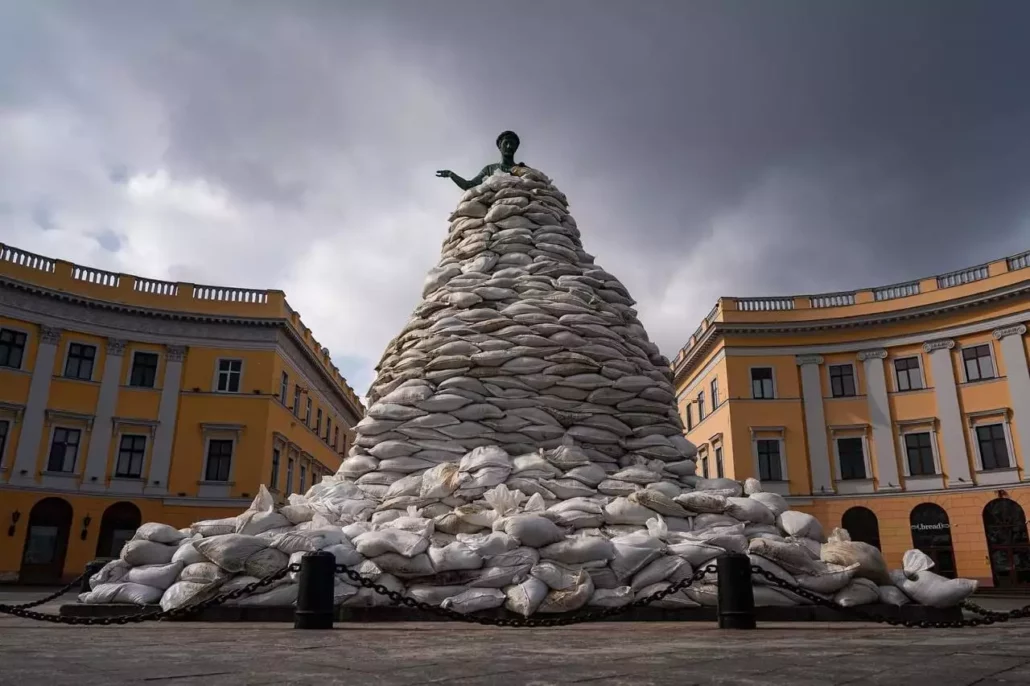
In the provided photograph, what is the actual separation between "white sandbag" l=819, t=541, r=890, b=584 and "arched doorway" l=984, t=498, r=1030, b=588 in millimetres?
17912

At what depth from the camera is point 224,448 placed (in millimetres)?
23406

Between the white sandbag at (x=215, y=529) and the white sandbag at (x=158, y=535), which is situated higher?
the white sandbag at (x=215, y=529)

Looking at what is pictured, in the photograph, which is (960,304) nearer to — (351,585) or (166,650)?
(351,585)

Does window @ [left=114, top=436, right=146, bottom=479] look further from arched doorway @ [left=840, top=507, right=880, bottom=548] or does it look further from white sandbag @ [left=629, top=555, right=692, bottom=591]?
white sandbag @ [left=629, top=555, right=692, bottom=591]

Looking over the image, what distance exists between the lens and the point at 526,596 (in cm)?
544

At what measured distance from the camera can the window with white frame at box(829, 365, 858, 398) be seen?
81.0 feet

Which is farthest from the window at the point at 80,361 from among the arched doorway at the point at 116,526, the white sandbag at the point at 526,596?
the white sandbag at the point at 526,596

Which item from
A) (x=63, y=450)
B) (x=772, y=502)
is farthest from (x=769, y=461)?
(x=63, y=450)

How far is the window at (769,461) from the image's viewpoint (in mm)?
24297

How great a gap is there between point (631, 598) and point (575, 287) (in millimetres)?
3832

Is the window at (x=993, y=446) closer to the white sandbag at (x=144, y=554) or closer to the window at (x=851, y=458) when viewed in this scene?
the window at (x=851, y=458)

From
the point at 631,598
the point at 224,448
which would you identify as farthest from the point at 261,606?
the point at 224,448

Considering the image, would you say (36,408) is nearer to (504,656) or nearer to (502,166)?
(502,166)

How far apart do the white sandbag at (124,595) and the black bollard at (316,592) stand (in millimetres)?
1506
